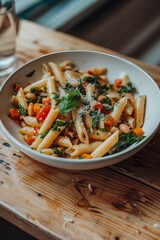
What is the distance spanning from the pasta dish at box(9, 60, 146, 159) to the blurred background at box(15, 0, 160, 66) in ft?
3.51

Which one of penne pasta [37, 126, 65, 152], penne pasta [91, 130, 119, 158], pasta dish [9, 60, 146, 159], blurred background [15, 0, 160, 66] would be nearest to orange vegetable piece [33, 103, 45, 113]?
pasta dish [9, 60, 146, 159]

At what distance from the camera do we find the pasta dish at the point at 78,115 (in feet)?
3.37

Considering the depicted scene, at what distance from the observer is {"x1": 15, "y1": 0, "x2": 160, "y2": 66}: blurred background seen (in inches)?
88.9

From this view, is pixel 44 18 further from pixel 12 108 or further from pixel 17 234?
pixel 17 234

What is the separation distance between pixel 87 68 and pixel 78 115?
0.31m

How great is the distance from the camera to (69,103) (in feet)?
3.47

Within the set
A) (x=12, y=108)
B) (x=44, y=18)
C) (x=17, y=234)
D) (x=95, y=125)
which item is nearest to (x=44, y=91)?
(x=12, y=108)

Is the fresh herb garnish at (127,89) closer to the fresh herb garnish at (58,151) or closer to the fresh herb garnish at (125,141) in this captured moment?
the fresh herb garnish at (125,141)

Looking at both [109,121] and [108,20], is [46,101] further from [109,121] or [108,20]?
[108,20]

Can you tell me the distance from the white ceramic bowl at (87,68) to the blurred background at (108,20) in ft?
3.06

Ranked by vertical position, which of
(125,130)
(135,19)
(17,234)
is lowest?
(17,234)

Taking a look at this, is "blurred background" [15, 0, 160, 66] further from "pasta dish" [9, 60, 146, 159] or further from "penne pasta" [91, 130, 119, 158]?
"penne pasta" [91, 130, 119, 158]

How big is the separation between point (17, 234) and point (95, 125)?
45 cm

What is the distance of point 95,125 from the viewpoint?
41.8 inches
